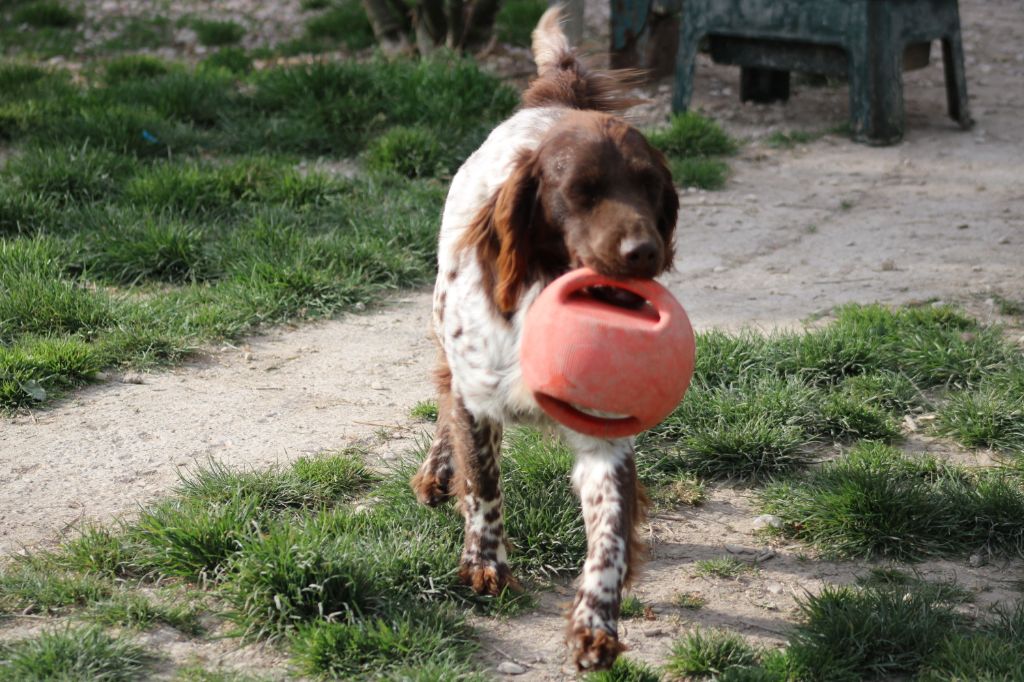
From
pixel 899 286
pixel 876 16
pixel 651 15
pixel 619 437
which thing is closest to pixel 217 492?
pixel 619 437

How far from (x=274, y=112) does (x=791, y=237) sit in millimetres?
3271

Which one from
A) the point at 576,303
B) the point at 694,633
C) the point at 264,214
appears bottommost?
the point at 694,633

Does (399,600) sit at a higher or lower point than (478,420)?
lower

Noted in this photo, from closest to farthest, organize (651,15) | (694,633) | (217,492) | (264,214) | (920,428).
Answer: (694,633)
(217,492)
(920,428)
(264,214)
(651,15)

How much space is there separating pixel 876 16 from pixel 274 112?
372cm

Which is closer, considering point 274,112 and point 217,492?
point 217,492

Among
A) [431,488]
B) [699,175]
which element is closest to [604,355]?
[431,488]

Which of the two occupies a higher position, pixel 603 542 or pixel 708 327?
pixel 603 542

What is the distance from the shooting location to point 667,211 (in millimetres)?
3312

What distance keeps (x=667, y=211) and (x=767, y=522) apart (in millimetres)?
1089

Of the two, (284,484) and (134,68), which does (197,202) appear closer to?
(134,68)

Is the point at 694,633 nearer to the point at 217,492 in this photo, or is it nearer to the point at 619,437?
the point at 619,437

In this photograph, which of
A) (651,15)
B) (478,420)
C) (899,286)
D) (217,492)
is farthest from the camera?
(651,15)

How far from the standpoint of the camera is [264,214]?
614 centimetres
